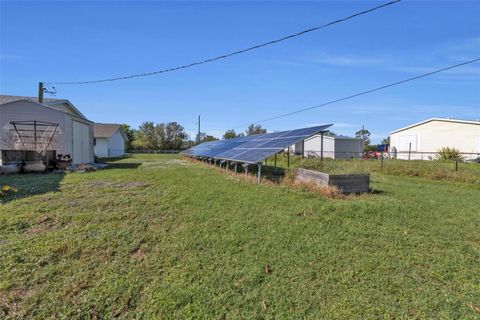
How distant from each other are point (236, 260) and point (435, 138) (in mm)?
29724

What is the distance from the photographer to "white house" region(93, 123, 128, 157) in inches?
1308

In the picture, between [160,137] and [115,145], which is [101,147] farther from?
[160,137]

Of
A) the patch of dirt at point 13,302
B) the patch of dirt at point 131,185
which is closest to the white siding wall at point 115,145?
the patch of dirt at point 131,185

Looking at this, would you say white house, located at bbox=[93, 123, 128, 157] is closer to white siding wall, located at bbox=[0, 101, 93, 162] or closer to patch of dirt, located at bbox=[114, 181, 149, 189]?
white siding wall, located at bbox=[0, 101, 93, 162]

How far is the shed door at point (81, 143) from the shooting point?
15.7 m

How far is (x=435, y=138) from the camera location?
88.0 ft

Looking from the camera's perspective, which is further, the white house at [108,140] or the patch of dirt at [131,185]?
the white house at [108,140]

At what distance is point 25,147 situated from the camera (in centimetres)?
1391

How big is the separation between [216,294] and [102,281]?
1.21 m

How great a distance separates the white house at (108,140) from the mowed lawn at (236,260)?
2962cm

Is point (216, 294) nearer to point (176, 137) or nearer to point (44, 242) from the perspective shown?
point (44, 242)

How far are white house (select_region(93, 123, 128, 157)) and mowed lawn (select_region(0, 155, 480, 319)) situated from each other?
97.2ft

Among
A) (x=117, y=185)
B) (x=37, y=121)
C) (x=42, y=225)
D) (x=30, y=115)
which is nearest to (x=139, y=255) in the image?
(x=42, y=225)

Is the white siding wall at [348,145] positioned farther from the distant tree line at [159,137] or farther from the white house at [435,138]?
the distant tree line at [159,137]
